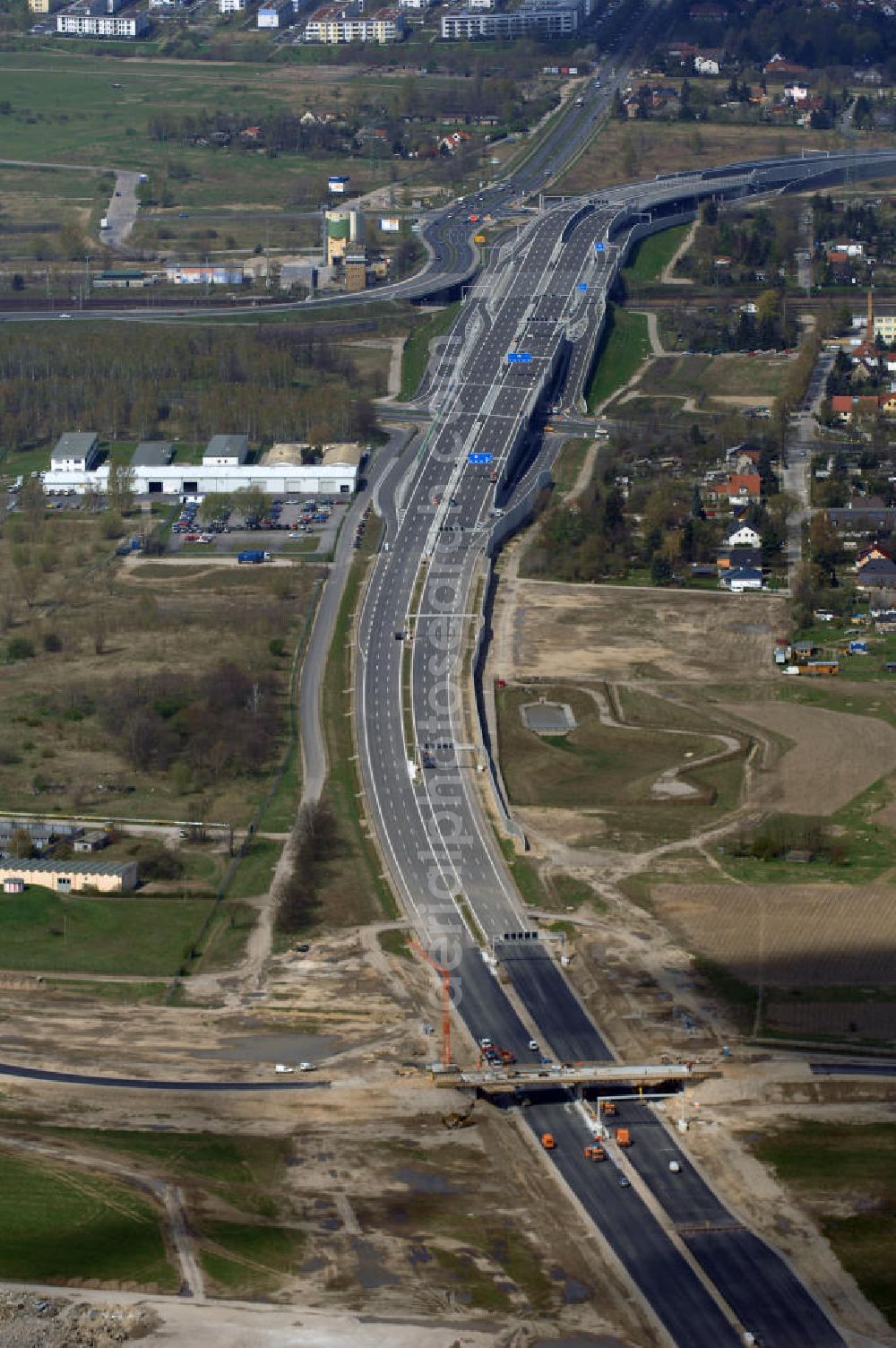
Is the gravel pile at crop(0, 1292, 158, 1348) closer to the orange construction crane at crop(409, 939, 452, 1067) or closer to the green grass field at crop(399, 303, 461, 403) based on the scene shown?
the orange construction crane at crop(409, 939, 452, 1067)

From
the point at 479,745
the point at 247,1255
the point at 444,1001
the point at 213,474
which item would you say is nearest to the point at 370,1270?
the point at 247,1255

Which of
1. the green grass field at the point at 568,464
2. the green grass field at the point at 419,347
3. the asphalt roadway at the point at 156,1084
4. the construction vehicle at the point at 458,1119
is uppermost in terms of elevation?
the construction vehicle at the point at 458,1119

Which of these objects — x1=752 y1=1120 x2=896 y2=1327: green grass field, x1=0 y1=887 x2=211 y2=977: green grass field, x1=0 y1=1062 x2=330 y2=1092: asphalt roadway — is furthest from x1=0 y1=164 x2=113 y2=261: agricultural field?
x1=752 y1=1120 x2=896 y2=1327: green grass field

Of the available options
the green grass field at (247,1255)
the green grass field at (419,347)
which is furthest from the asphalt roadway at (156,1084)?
the green grass field at (419,347)

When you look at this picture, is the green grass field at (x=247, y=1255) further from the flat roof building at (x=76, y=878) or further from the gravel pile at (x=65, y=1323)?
the flat roof building at (x=76, y=878)

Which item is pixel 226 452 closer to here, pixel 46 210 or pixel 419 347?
pixel 419 347
